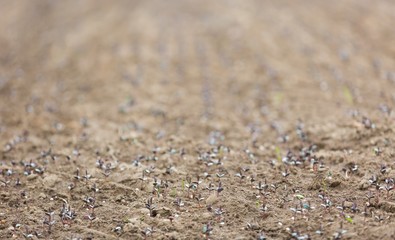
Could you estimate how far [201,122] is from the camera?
25.5 ft

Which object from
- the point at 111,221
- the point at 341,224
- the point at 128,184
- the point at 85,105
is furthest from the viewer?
the point at 85,105

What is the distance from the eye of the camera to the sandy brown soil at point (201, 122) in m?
5.05

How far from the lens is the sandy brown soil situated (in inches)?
199

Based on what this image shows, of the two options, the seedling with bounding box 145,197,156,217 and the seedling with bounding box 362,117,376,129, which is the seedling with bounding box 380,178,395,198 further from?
the seedling with bounding box 145,197,156,217

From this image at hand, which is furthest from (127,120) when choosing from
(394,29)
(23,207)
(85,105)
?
(394,29)

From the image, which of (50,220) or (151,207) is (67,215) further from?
(151,207)

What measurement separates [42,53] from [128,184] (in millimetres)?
7172

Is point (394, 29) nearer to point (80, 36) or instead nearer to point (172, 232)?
point (80, 36)

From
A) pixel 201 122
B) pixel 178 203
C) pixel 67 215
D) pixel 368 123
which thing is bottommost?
pixel 201 122

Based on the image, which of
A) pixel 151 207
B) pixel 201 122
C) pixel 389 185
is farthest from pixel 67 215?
pixel 389 185

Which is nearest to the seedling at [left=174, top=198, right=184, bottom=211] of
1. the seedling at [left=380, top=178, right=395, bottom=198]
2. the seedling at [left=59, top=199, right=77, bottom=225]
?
the seedling at [left=59, top=199, right=77, bottom=225]

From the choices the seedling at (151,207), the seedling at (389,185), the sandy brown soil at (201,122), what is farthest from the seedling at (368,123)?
the seedling at (151,207)

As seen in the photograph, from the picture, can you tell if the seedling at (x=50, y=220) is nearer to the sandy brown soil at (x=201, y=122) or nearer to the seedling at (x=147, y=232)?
the sandy brown soil at (x=201, y=122)

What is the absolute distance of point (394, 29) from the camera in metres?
11.3
